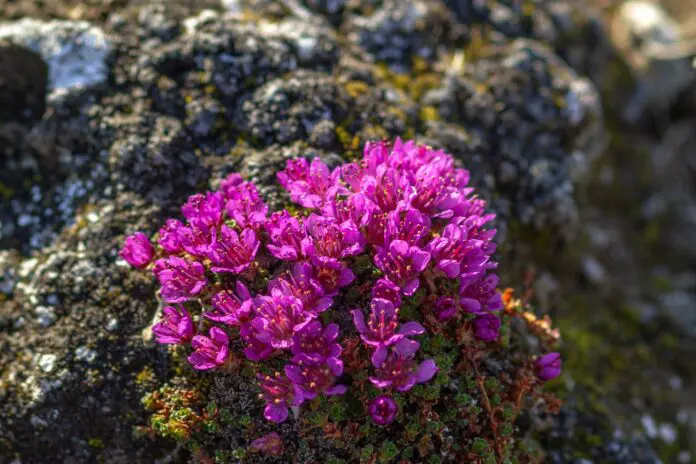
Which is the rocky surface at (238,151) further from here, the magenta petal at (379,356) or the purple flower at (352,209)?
the magenta petal at (379,356)

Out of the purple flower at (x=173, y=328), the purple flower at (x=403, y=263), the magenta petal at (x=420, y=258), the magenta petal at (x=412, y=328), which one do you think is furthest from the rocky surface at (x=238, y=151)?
the magenta petal at (x=412, y=328)

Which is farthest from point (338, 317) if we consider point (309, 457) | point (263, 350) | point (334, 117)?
point (334, 117)

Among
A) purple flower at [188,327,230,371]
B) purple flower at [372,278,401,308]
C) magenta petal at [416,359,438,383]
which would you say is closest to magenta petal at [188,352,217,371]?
purple flower at [188,327,230,371]

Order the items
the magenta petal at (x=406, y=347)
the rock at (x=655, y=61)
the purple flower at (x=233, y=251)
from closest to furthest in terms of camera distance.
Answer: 1. the magenta petal at (x=406, y=347)
2. the purple flower at (x=233, y=251)
3. the rock at (x=655, y=61)

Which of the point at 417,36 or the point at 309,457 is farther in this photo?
the point at 417,36

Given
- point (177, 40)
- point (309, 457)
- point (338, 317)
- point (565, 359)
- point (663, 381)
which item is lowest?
point (663, 381)

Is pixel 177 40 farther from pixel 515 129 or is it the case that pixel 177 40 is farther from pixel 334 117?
pixel 515 129

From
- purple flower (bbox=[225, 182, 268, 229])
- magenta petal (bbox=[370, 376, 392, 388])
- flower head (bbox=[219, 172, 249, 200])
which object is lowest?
magenta petal (bbox=[370, 376, 392, 388])

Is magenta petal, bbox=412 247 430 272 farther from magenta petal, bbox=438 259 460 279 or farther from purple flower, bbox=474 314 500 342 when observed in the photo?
purple flower, bbox=474 314 500 342
